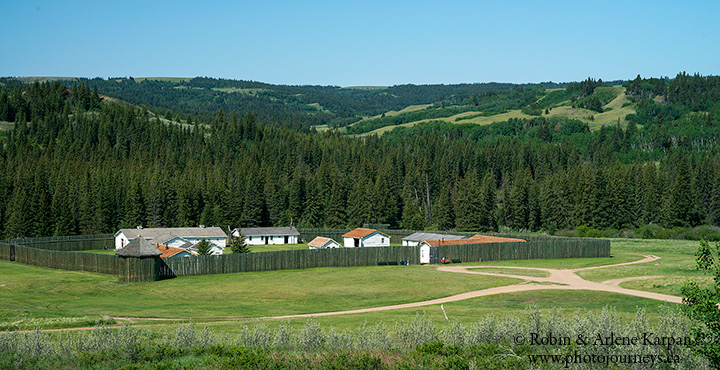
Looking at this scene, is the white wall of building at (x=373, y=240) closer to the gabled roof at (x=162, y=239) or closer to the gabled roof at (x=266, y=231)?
the gabled roof at (x=266, y=231)

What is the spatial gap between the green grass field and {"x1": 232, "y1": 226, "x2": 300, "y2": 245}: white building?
38.4 meters

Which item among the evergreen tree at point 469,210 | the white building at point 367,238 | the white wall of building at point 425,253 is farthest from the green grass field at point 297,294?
the evergreen tree at point 469,210

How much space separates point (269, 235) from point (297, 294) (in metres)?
55.8

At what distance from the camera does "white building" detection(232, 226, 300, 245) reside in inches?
3907

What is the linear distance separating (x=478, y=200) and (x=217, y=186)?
50.3 meters

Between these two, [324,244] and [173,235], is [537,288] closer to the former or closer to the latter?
[324,244]

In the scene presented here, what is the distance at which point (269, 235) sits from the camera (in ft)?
329

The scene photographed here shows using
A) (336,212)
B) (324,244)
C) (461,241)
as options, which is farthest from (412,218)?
(461,241)

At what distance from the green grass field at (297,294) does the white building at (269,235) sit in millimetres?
38419

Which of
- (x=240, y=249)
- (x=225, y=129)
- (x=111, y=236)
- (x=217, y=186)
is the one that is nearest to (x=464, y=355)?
(x=240, y=249)

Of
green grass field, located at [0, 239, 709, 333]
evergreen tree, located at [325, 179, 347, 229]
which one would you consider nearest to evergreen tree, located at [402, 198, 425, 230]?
evergreen tree, located at [325, 179, 347, 229]

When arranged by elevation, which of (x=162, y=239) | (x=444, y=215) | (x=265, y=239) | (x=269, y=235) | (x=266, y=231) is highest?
(x=444, y=215)

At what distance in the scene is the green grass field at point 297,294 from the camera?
34250mm

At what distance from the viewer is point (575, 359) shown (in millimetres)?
19000
